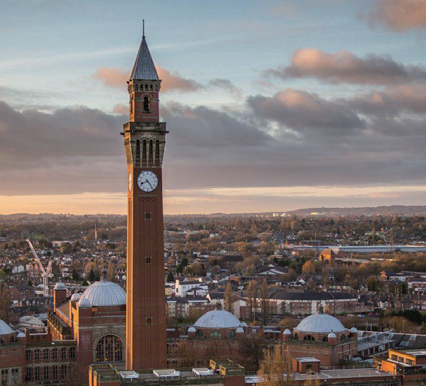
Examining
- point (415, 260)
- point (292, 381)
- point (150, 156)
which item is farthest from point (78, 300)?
point (415, 260)

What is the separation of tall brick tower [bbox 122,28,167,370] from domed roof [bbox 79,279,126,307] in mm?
12644

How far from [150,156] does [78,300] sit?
19620mm

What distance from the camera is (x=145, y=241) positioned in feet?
183

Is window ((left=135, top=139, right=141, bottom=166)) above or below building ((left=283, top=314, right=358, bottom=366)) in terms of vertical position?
above

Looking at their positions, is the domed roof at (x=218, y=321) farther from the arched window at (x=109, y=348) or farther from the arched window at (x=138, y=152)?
the arched window at (x=138, y=152)

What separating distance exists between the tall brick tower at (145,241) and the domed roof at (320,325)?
695 inches

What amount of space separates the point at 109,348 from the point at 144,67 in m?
22.6

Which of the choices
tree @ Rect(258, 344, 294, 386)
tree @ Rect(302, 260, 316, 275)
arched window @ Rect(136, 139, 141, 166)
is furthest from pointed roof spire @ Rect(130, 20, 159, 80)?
tree @ Rect(302, 260, 316, 275)

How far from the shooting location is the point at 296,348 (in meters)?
68.5

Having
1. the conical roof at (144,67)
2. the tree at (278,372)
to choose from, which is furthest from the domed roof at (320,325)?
the conical roof at (144,67)

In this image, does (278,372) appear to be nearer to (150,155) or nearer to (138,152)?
(150,155)

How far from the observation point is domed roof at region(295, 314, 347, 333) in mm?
69812

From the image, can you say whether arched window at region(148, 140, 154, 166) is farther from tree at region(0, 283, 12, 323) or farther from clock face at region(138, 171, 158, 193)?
tree at region(0, 283, 12, 323)

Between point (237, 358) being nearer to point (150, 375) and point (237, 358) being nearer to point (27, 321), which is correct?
point (150, 375)
